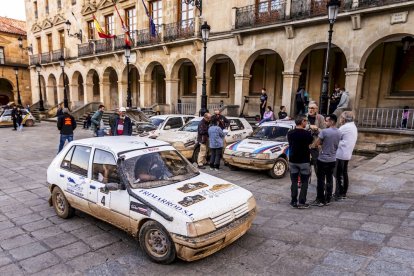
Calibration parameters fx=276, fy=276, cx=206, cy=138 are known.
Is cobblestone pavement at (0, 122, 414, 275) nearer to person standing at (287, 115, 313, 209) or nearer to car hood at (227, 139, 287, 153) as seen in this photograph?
person standing at (287, 115, 313, 209)

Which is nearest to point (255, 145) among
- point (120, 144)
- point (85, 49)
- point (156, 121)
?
point (120, 144)

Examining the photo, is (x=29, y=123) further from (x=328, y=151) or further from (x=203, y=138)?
(x=328, y=151)

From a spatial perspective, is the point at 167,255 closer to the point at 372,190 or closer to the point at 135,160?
the point at 135,160

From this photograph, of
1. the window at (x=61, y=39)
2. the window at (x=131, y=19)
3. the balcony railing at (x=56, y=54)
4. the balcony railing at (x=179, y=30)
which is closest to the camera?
the balcony railing at (x=179, y=30)

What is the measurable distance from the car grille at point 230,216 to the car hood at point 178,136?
18.7 ft

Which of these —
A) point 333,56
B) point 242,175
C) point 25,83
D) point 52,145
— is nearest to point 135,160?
point 242,175

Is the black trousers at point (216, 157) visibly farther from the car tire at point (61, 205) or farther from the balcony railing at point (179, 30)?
the balcony railing at point (179, 30)

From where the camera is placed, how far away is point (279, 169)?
8.05 m

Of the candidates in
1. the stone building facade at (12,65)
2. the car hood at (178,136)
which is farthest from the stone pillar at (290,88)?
the stone building facade at (12,65)

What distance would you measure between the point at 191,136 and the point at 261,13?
895cm

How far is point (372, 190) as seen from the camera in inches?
259

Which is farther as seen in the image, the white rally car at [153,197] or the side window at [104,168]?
the side window at [104,168]

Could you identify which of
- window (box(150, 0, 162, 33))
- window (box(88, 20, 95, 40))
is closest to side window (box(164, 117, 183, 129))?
window (box(150, 0, 162, 33))

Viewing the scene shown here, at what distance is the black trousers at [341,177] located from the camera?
596 cm
